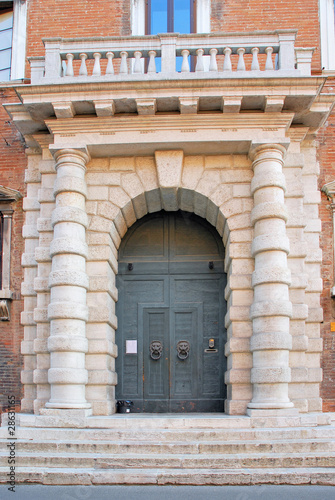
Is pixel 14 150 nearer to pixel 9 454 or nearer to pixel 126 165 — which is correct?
pixel 126 165

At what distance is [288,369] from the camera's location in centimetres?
894

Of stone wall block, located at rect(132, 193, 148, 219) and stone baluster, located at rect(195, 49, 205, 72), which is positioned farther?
stone wall block, located at rect(132, 193, 148, 219)

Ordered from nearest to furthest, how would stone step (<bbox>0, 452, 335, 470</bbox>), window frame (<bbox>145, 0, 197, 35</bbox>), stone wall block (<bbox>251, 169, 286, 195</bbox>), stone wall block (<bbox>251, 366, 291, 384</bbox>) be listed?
stone step (<bbox>0, 452, 335, 470</bbox>) → stone wall block (<bbox>251, 366, 291, 384</bbox>) → stone wall block (<bbox>251, 169, 286, 195</bbox>) → window frame (<bbox>145, 0, 197, 35</bbox>)

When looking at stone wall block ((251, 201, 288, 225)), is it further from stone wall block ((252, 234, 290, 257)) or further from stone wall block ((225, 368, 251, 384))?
stone wall block ((225, 368, 251, 384))

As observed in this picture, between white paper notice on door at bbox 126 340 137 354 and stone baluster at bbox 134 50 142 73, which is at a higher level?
stone baluster at bbox 134 50 142 73

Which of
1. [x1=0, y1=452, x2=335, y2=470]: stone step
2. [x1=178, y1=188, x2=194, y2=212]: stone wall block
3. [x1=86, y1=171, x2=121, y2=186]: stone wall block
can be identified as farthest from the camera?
[x1=178, y1=188, x2=194, y2=212]: stone wall block

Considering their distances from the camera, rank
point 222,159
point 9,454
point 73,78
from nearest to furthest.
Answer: point 9,454 < point 73,78 < point 222,159

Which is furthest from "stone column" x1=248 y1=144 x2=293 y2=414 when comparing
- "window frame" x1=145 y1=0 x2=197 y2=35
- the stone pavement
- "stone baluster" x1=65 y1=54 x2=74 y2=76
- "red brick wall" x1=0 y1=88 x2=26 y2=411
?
"red brick wall" x1=0 y1=88 x2=26 y2=411

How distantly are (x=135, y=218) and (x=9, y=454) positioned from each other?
4752 millimetres

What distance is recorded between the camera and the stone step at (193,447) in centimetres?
764

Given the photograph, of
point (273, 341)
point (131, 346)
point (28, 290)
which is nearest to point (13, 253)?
point (28, 290)

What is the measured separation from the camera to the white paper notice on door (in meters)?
10.7

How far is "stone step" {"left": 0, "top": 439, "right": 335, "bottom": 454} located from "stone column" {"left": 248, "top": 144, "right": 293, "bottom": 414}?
3.42 feet

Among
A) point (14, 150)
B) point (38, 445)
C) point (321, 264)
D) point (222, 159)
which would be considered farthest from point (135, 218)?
point (38, 445)
